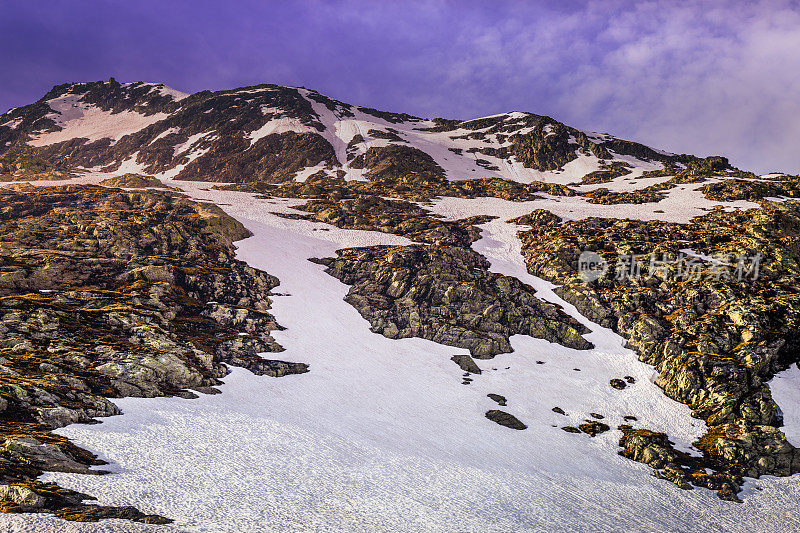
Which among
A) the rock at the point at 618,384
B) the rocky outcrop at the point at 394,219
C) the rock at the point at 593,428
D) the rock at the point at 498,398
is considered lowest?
the rock at the point at 498,398

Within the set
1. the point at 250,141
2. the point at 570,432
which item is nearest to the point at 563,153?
the point at 250,141

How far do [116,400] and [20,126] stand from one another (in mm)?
209018

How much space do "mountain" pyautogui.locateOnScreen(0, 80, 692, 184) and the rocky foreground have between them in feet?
245

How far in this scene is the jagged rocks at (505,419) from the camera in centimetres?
2850

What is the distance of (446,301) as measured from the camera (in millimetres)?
46062

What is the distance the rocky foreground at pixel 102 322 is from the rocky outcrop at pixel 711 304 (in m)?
33.1

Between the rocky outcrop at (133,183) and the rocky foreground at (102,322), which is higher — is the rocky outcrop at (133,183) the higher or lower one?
the higher one

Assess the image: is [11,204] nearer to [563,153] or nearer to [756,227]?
[756,227]

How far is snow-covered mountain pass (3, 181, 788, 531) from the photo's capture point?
49.4 feet

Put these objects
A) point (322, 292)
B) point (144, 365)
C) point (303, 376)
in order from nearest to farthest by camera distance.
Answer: point (144, 365), point (303, 376), point (322, 292)

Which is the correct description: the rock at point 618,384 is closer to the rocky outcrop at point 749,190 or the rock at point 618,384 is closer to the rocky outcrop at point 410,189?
the rocky outcrop at point 410,189

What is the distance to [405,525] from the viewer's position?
49.8 feet

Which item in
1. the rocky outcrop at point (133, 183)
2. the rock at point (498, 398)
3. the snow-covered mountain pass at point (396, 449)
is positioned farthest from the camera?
the rocky outcrop at point (133, 183)

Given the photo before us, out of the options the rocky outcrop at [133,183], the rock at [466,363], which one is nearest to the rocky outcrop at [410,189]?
the rocky outcrop at [133,183]
